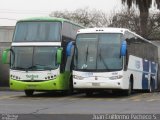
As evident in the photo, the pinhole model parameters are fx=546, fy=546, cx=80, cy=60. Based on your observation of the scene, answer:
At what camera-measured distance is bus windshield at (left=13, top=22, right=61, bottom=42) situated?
26.8 metres

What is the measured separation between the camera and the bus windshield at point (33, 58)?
86.9 ft

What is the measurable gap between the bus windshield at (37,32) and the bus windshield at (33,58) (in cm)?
48

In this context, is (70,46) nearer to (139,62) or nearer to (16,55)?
(16,55)

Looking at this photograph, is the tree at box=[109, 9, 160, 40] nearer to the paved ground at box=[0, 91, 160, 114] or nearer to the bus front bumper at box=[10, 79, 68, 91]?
the paved ground at box=[0, 91, 160, 114]

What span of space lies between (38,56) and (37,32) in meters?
1.22

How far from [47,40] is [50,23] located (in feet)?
3.27

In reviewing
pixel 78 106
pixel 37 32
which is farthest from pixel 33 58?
pixel 78 106

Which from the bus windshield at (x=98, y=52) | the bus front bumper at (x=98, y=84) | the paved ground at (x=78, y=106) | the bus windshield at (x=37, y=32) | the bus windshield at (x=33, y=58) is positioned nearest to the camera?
the paved ground at (x=78, y=106)

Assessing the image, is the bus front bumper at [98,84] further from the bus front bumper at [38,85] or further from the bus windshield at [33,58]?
the bus windshield at [33,58]

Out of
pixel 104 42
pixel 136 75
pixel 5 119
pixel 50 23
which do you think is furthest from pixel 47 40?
pixel 5 119

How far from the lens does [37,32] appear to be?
26953 mm

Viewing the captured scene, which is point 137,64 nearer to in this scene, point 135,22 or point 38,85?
point 38,85

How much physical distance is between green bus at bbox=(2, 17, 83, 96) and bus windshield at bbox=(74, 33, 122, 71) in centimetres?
94

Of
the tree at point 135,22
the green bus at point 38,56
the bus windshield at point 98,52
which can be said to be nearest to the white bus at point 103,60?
the bus windshield at point 98,52
